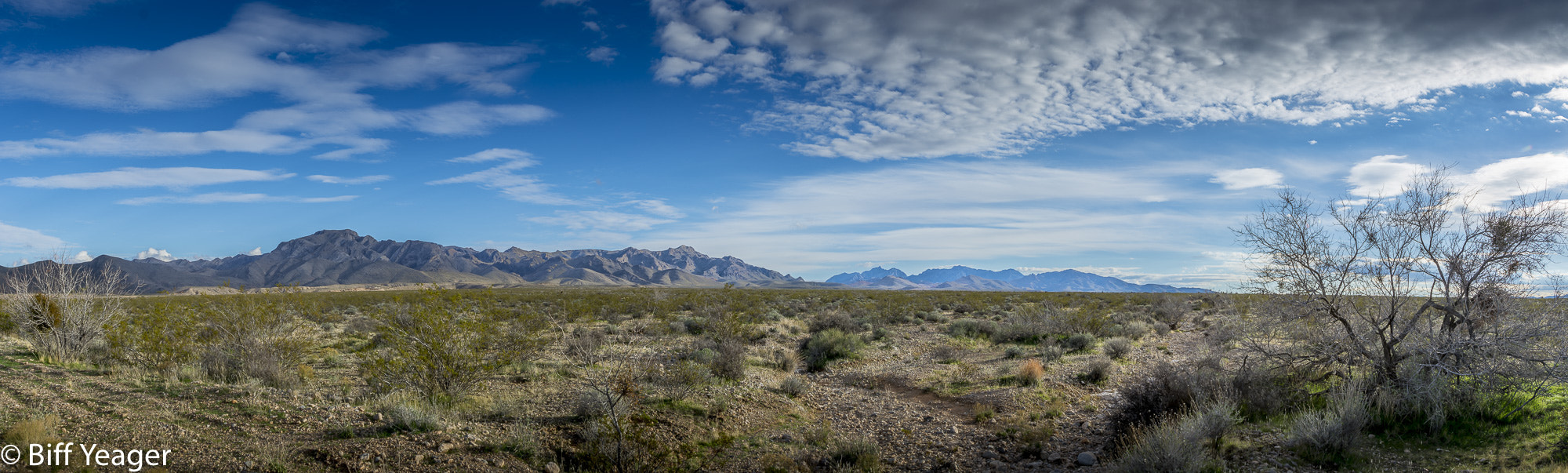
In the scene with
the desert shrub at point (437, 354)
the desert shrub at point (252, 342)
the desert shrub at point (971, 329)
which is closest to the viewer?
the desert shrub at point (437, 354)

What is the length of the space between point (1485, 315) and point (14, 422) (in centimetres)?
2013

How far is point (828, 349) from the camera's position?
19.0m

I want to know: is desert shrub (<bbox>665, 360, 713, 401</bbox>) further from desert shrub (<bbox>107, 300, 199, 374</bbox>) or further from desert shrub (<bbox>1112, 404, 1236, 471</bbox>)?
desert shrub (<bbox>107, 300, 199, 374</bbox>)

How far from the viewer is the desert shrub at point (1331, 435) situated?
7.80m

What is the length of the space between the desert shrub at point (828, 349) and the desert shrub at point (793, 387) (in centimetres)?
364

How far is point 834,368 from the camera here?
57.4ft

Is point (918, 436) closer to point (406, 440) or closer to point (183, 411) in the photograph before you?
point (406, 440)

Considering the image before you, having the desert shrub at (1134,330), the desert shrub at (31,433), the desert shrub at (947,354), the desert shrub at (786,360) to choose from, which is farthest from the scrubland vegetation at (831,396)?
the desert shrub at (1134,330)

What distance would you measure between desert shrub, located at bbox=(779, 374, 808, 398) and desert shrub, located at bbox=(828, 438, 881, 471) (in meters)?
3.95

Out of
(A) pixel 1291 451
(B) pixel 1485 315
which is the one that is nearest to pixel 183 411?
(A) pixel 1291 451

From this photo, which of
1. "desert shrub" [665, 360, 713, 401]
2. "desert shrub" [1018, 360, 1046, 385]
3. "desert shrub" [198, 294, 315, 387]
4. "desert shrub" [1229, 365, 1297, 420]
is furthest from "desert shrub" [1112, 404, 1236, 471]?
"desert shrub" [198, 294, 315, 387]

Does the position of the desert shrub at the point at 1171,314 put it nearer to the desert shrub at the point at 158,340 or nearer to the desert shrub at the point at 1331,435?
the desert shrub at the point at 1331,435

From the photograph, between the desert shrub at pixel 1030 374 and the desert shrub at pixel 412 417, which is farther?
the desert shrub at pixel 1030 374

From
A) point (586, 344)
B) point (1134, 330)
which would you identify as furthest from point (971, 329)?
point (586, 344)
